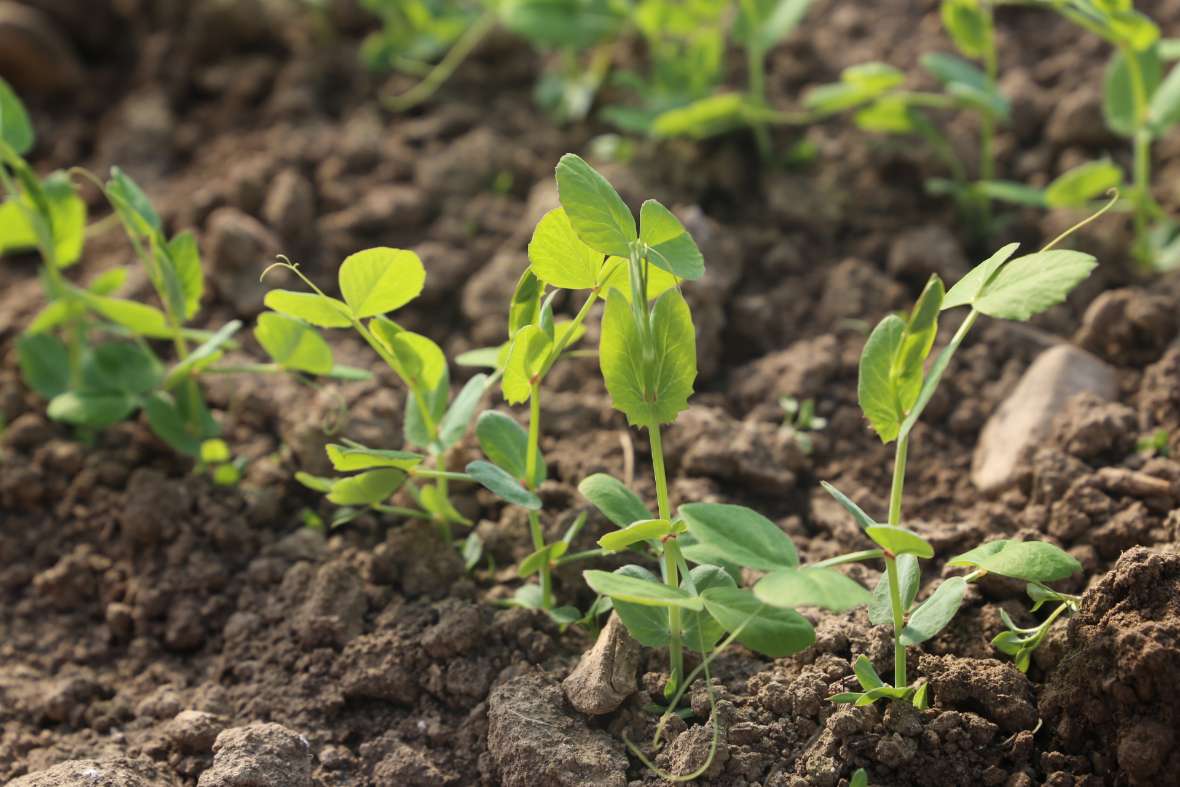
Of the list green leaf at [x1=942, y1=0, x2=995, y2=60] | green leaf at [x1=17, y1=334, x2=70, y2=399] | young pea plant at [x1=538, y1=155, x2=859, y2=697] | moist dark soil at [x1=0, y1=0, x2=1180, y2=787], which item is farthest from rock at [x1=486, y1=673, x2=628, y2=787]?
green leaf at [x1=942, y1=0, x2=995, y2=60]

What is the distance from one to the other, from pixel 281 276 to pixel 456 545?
Answer: 735mm

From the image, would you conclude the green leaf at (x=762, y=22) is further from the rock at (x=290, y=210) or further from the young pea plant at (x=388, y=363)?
the young pea plant at (x=388, y=363)

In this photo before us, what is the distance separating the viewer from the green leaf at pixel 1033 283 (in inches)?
48.1

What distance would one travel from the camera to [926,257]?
6.89ft

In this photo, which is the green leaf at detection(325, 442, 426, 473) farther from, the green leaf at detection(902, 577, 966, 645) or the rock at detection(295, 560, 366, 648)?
the green leaf at detection(902, 577, 966, 645)

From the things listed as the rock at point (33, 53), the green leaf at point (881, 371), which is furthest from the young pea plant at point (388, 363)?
the rock at point (33, 53)

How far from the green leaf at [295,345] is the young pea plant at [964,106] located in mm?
1004

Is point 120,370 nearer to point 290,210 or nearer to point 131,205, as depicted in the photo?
point 131,205

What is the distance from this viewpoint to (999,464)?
1754 mm

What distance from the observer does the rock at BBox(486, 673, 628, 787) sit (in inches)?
54.1

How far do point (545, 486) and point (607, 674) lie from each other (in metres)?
0.39

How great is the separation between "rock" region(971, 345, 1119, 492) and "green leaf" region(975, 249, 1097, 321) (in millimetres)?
510

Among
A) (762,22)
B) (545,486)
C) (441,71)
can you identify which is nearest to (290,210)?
(441,71)

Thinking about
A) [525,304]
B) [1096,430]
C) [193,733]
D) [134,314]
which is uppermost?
[525,304]
